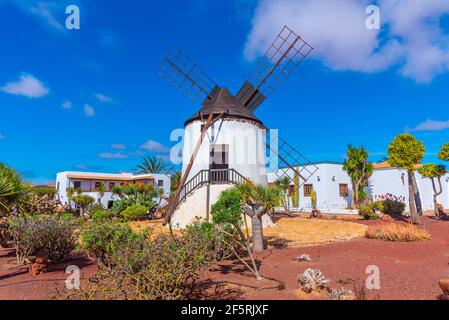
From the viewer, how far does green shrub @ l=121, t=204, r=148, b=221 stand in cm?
2264

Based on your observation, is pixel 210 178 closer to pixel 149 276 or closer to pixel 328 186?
pixel 149 276

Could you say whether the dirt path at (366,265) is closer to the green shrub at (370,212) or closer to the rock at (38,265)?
the rock at (38,265)

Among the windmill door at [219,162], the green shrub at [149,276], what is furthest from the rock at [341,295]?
the windmill door at [219,162]

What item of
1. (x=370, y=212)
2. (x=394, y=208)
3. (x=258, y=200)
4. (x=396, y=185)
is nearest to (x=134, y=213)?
(x=258, y=200)

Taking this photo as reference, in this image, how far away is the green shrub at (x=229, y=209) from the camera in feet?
30.6

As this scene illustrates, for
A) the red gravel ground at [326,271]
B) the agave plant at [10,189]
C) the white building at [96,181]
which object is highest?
the white building at [96,181]

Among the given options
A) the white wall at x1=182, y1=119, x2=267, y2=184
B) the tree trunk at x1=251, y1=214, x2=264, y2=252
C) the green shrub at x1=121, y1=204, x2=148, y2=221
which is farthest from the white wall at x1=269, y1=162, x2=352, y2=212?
the tree trunk at x1=251, y1=214, x2=264, y2=252

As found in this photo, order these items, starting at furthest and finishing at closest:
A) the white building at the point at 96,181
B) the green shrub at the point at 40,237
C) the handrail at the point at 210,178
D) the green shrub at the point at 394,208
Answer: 1. the white building at the point at 96,181
2. the green shrub at the point at 394,208
3. the handrail at the point at 210,178
4. the green shrub at the point at 40,237

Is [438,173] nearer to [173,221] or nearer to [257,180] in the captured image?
[257,180]

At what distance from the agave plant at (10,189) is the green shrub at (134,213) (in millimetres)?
14975

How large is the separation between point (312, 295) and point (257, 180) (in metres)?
12.1

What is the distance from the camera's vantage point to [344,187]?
2845 centimetres

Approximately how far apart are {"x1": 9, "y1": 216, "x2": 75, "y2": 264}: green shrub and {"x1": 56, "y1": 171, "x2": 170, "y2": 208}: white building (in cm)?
2581

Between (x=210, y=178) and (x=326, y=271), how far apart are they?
31.5 ft
